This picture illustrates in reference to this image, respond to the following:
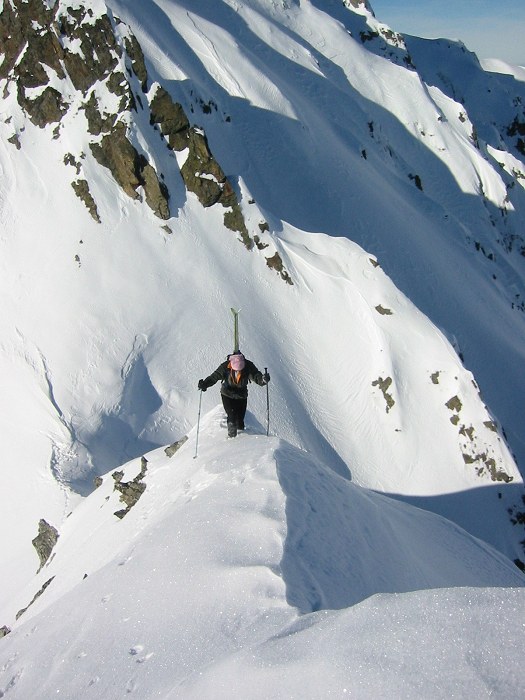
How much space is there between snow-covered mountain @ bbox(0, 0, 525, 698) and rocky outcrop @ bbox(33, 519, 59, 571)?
250 mm

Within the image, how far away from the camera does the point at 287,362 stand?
22.2 m

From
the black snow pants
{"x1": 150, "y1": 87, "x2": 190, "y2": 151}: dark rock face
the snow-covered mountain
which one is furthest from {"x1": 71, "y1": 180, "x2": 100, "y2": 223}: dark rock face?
the black snow pants

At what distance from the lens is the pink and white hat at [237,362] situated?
1009 centimetres

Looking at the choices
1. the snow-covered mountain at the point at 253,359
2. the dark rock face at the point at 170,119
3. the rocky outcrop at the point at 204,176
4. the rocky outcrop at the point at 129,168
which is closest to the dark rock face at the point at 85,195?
the snow-covered mountain at the point at 253,359

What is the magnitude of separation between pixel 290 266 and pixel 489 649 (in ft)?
68.6

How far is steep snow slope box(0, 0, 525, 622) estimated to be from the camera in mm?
18656

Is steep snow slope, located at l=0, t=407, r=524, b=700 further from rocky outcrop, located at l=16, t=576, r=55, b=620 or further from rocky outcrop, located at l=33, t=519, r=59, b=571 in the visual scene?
rocky outcrop, located at l=33, t=519, r=59, b=571

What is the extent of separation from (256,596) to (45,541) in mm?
10509

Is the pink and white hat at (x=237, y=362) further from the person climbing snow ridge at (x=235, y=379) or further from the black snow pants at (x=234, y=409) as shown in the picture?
the black snow pants at (x=234, y=409)

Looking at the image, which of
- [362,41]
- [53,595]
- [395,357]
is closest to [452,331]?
[395,357]

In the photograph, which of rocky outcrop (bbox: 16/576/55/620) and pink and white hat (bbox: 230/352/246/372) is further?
rocky outcrop (bbox: 16/576/55/620)

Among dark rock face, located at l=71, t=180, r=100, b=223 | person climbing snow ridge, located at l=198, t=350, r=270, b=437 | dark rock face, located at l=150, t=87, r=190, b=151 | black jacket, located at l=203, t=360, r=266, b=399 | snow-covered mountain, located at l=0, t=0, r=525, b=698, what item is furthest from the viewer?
dark rock face, located at l=150, t=87, r=190, b=151

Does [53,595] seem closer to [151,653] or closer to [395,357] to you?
[151,653]

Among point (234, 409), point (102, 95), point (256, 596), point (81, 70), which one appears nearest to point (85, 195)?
point (102, 95)
